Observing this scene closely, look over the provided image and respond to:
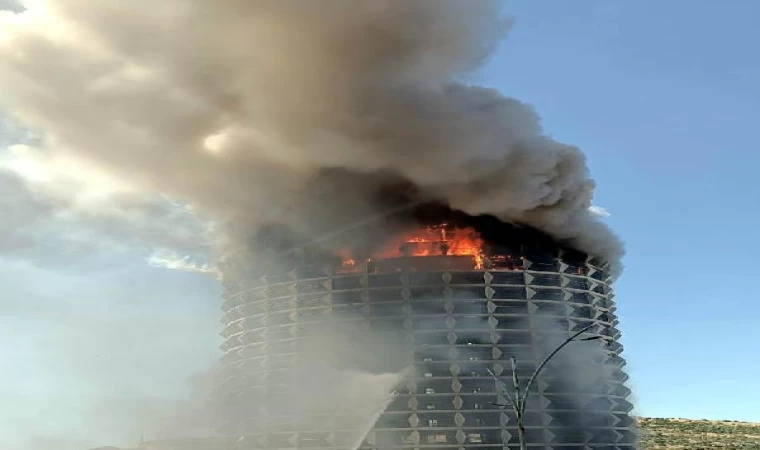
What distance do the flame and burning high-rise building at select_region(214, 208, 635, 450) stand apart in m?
0.13

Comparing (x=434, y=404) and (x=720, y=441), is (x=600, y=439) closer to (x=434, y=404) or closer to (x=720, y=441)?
(x=434, y=404)

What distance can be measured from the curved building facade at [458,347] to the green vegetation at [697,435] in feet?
192

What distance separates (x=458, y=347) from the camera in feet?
224

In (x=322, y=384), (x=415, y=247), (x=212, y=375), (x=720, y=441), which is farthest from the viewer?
(x=720, y=441)

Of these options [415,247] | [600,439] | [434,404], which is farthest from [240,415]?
[600,439]

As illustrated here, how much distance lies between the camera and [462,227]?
7731cm

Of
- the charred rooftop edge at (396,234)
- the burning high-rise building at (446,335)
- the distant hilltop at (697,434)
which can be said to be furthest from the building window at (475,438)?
the distant hilltop at (697,434)

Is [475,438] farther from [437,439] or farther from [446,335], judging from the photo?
[446,335]

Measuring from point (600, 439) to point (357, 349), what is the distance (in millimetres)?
26557

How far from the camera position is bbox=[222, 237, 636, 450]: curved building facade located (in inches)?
2606

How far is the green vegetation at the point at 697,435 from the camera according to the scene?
126000mm

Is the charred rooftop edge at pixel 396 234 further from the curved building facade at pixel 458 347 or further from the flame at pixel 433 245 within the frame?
the curved building facade at pixel 458 347

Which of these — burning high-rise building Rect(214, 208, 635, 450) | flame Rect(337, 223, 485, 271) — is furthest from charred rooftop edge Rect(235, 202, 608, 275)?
flame Rect(337, 223, 485, 271)

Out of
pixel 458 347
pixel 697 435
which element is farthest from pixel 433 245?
pixel 697 435
